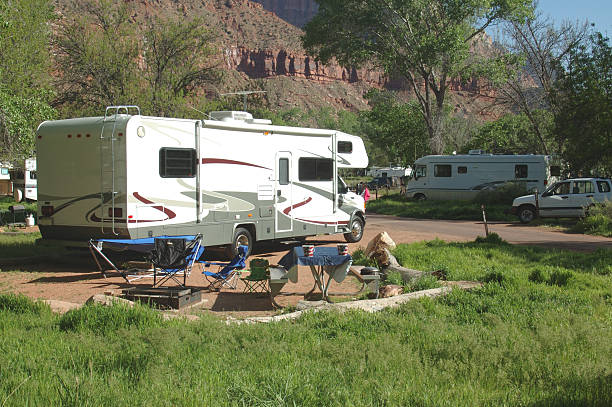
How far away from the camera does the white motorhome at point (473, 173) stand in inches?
1135

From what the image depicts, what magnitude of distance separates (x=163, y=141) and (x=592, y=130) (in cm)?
2158

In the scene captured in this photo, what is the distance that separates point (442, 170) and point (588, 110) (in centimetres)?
741

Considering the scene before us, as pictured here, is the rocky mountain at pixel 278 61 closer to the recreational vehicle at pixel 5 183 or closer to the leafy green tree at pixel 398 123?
the leafy green tree at pixel 398 123

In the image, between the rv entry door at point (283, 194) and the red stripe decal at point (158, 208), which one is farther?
the rv entry door at point (283, 194)

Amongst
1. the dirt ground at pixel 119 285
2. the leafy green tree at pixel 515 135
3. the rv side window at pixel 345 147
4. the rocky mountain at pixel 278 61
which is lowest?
the dirt ground at pixel 119 285

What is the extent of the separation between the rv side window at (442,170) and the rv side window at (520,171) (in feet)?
10.8

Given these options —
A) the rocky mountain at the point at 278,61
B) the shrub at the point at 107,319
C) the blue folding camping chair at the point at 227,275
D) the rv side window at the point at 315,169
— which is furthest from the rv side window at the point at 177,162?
the rocky mountain at the point at 278,61

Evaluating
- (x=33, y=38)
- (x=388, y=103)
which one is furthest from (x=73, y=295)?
(x=388, y=103)

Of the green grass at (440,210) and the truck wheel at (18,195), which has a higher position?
the truck wheel at (18,195)

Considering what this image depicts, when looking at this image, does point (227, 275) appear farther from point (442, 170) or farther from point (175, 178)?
point (442, 170)

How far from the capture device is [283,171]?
1413 cm

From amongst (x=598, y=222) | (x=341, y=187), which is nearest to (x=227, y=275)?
(x=341, y=187)

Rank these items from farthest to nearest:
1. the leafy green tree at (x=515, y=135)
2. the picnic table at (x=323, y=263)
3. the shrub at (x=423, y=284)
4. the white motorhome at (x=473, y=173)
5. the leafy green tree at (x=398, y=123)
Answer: the leafy green tree at (x=515, y=135) → the leafy green tree at (x=398, y=123) → the white motorhome at (x=473, y=173) → the shrub at (x=423, y=284) → the picnic table at (x=323, y=263)

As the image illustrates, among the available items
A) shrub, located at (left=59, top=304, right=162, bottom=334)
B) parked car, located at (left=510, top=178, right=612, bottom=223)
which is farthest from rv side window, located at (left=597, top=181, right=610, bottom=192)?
shrub, located at (left=59, top=304, right=162, bottom=334)
